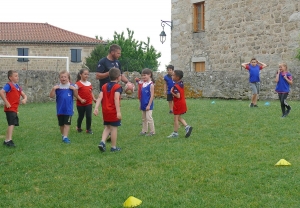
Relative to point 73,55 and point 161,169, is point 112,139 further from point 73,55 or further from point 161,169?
point 73,55

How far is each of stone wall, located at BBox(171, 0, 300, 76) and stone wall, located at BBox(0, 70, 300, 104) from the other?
0.74ft

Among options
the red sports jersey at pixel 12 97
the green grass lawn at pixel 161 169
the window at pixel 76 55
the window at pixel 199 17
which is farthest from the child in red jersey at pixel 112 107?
the window at pixel 76 55

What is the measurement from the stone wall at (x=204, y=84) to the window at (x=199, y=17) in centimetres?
412

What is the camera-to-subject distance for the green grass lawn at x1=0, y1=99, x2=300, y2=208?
4.96m

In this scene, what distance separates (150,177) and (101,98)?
223 centimetres

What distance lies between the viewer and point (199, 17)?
2216 centimetres

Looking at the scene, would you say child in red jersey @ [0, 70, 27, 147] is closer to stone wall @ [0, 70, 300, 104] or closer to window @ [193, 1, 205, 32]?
stone wall @ [0, 70, 300, 104]

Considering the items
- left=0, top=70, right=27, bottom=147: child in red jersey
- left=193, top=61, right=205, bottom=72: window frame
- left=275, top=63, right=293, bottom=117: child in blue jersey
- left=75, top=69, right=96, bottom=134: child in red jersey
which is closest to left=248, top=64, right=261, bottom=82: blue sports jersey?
left=275, top=63, right=293, bottom=117: child in blue jersey

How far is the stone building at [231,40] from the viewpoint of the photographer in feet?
57.3

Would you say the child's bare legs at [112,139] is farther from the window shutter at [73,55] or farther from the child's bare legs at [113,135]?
the window shutter at [73,55]

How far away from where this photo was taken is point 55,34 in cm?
4322

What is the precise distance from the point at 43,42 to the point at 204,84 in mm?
26188

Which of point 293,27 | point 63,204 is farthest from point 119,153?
point 293,27

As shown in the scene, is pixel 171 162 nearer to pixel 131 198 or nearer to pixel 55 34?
pixel 131 198
